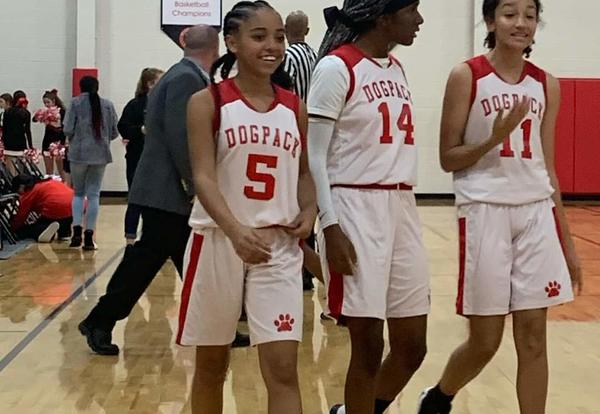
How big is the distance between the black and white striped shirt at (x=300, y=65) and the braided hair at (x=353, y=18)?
8.43 ft

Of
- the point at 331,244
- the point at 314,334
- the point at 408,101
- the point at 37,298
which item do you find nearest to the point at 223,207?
the point at 331,244

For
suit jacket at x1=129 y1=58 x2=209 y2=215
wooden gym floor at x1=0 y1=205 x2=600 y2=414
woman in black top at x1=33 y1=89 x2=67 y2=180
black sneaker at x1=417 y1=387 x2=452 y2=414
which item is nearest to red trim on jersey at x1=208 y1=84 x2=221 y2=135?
black sneaker at x1=417 y1=387 x2=452 y2=414

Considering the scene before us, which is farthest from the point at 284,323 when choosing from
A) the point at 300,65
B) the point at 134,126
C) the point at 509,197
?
the point at 134,126

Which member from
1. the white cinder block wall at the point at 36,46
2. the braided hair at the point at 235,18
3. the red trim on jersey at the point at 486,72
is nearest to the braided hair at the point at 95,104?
the braided hair at the point at 235,18

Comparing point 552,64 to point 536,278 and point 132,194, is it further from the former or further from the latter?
point 536,278

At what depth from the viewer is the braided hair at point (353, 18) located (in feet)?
9.77

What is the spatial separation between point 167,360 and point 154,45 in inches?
432

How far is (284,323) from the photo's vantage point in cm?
277

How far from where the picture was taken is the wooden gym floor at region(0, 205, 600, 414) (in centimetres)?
405

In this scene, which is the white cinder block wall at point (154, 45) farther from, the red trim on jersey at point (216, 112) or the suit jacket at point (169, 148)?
the red trim on jersey at point (216, 112)

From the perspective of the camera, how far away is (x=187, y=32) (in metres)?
4.94

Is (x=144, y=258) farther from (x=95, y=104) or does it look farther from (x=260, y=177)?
(x=95, y=104)

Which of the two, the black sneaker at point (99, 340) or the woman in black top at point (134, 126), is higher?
the woman in black top at point (134, 126)

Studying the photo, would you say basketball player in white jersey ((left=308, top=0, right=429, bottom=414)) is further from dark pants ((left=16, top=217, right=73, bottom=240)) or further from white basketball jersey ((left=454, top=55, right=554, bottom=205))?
dark pants ((left=16, top=217, right=73, bottom=240))
